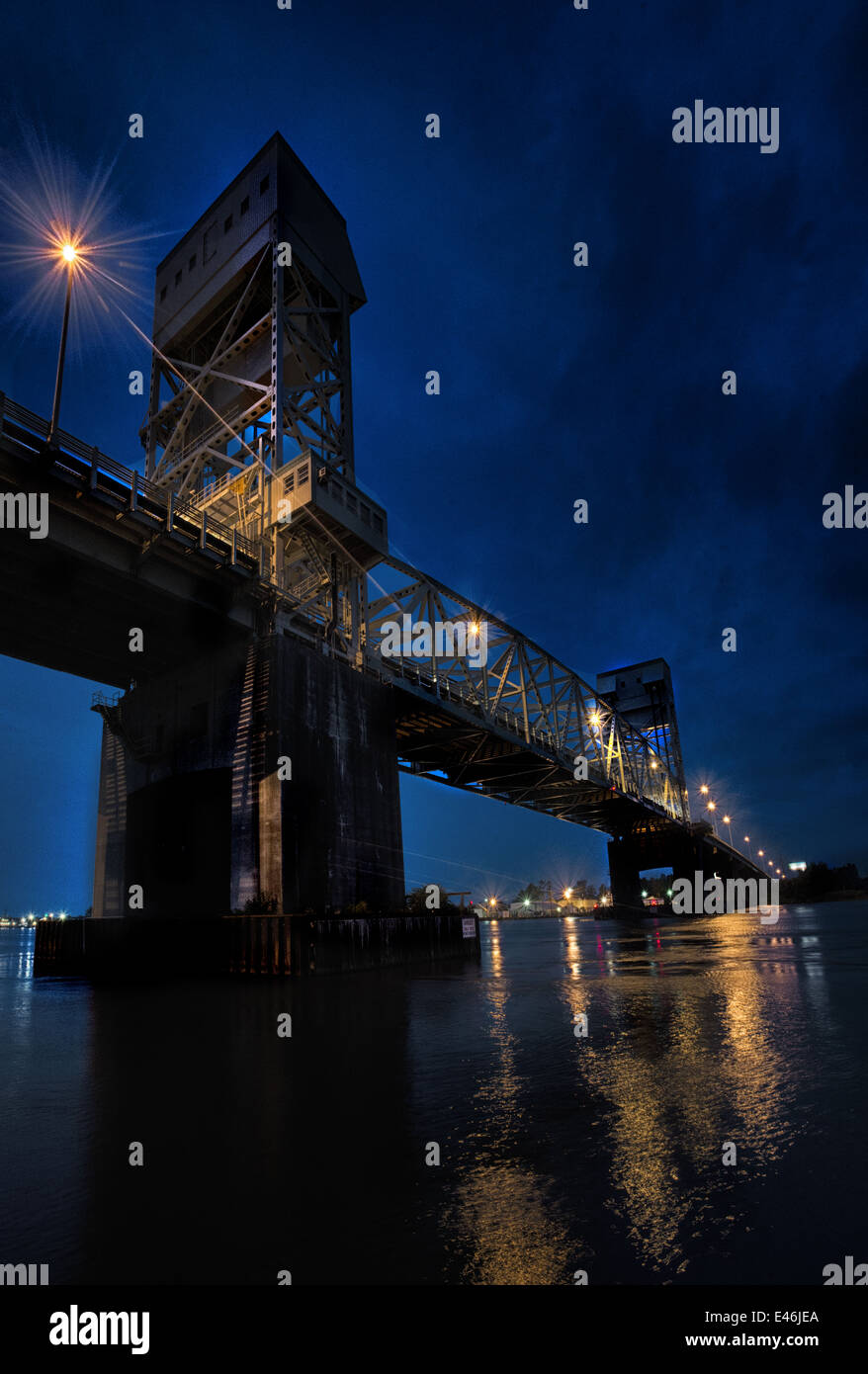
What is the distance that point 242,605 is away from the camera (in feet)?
102

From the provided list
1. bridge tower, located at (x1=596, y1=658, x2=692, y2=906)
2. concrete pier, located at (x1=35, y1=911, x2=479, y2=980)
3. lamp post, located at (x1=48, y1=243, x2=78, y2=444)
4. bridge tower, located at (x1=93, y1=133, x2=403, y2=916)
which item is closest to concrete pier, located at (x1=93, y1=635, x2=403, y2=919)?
bridge tower, located at (x1=93, y1=133, x2=403, y2=916)

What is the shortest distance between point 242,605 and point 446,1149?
2722cm

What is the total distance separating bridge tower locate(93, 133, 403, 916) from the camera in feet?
96.2

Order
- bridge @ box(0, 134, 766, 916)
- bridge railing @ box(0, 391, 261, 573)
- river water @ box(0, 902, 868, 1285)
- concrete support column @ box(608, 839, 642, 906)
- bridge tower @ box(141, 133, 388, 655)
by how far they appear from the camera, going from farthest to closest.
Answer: concrete support column @ box(608, 839, 642, 906) → bridge tower @ box(141, 133, 388, 655) → bridge @ box(0, 134, 766, 916) → bridge railing @ box(0, 391, 261, 573) → river water @ box(0, 902, 868, 1285)

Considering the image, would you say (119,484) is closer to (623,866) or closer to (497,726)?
(497,726)

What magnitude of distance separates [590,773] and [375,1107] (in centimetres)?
7144

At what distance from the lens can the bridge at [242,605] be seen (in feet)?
89.4

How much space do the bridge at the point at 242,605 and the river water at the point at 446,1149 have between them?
16.5 meters

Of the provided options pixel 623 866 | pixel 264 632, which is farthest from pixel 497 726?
pixel 623 866

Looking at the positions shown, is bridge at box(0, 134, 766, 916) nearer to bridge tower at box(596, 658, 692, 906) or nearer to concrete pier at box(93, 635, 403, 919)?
concrete pier at box(93, 635, 403, 919)

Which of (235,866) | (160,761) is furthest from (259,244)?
(235,866)

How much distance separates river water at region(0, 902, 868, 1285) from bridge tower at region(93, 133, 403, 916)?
1570cm

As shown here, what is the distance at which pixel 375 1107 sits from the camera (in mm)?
7828
